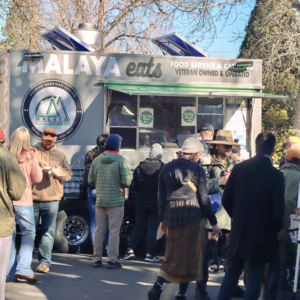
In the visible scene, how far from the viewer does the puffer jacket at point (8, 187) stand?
403 centimetres

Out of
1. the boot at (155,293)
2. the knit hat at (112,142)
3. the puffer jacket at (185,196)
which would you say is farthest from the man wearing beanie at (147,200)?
the boot at (155,293)

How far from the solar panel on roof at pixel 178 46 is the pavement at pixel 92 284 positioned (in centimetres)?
418

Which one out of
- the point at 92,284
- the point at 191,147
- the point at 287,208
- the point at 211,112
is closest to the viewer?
the point at 287,208

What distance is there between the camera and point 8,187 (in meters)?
4.09

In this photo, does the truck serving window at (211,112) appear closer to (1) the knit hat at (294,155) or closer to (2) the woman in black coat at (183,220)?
(1) the knit hat at (294,155)

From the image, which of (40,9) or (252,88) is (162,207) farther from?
(40,9)

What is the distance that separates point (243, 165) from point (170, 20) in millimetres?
12029

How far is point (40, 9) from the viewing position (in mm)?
17953

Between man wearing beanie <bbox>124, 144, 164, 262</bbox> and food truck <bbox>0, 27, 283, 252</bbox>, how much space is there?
0.90 meters

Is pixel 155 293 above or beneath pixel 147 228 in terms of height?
beneath

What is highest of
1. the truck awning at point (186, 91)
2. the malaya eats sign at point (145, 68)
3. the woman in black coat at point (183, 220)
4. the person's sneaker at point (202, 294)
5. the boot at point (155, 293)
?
the malaya eats sign at point (145, 68)

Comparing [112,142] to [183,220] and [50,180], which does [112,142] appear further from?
[183,220]

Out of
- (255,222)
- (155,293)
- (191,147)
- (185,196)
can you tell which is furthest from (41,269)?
(255,222)

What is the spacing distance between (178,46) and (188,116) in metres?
1.56
